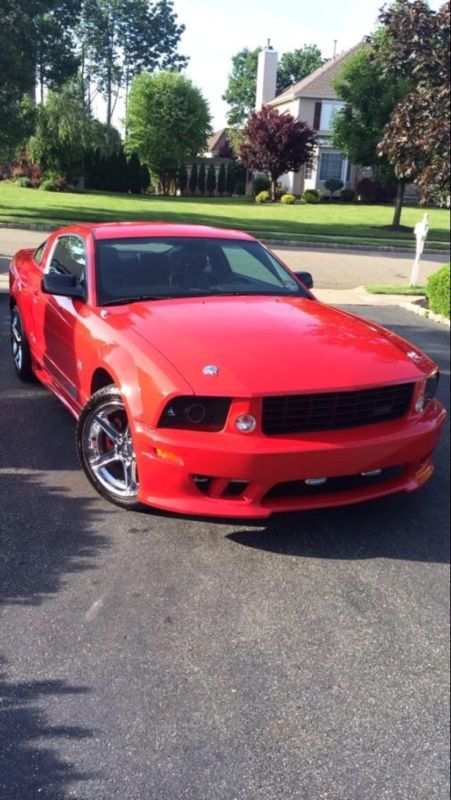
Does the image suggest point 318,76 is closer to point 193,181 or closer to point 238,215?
point 193,181

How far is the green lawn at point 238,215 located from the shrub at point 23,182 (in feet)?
0.46

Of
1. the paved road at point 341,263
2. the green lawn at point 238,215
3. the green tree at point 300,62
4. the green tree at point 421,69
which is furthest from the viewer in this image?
the green lawn at point 238,215

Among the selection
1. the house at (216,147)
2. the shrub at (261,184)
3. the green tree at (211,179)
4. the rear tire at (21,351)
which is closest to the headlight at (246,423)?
the rear tire at (21,351)

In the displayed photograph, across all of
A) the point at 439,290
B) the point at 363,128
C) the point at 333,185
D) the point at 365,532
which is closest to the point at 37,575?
the point at 365,532

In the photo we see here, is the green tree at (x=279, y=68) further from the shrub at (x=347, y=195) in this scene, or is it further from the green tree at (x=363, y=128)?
the shrub at (x=347, y=195)

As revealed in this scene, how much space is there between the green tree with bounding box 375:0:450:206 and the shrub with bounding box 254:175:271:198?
17634mm

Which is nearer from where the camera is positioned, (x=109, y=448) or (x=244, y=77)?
(x=109, y=448)

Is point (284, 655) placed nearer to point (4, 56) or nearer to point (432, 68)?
point (432, 68)

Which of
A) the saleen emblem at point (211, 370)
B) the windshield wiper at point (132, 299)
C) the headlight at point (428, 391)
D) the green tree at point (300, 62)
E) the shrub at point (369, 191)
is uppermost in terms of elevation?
the shrub at point (369, 191)

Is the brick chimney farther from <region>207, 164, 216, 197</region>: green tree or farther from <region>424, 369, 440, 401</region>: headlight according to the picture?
<region>207, 164, 216, 197</region>: green tree

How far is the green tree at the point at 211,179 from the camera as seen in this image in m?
21.2

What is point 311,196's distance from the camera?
103 ft

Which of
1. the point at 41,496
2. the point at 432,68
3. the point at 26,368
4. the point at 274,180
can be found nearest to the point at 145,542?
the point at 41,496

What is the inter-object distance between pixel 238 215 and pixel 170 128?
3.69m
